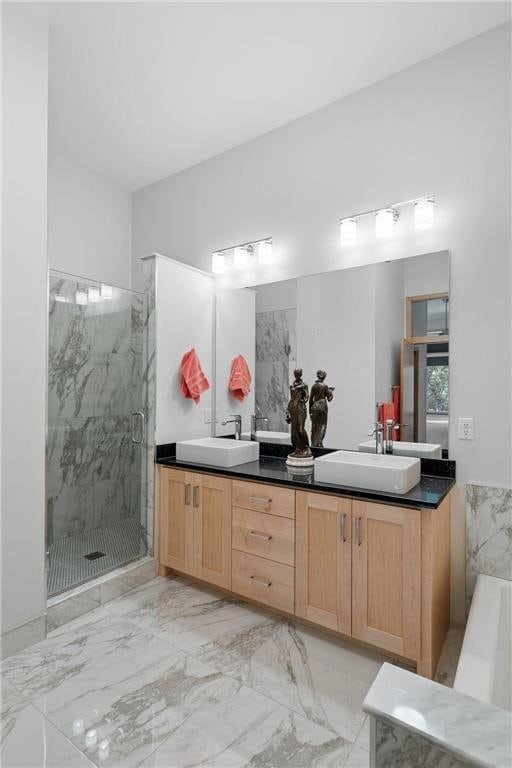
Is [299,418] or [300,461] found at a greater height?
[299,418]

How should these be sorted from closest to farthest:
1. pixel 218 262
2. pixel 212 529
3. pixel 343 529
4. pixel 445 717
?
pixel 445 717, pixel 343 529, pixel 212 529, pixel 218 262

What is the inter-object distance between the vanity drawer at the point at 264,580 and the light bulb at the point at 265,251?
6.36 feet

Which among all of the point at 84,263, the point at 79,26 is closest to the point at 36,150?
the point at 79,26

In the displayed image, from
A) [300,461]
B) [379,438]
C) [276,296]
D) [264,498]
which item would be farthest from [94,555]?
[276,296]

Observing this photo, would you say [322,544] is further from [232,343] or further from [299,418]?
[232,343]

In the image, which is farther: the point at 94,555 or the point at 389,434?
the point at 94,555

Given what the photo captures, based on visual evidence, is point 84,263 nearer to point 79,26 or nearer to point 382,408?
point 79,26

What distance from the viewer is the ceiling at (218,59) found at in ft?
6.81

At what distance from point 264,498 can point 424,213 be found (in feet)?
5.90

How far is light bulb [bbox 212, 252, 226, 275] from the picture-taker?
3.20m

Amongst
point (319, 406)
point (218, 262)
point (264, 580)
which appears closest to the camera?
point (264, 580)

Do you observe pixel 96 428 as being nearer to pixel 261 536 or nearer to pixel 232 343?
pixel 232 343

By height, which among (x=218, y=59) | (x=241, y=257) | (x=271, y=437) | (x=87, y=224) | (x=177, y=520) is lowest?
(x=177, y=520)

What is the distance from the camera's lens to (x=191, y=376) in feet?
10.00
